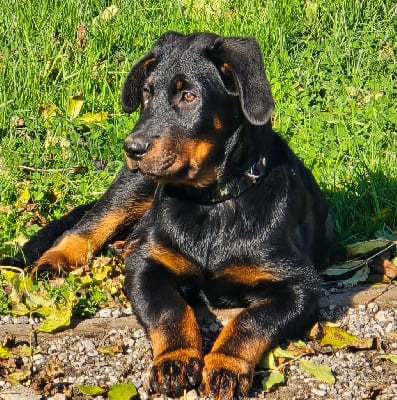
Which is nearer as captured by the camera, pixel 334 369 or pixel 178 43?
pixel 334 369

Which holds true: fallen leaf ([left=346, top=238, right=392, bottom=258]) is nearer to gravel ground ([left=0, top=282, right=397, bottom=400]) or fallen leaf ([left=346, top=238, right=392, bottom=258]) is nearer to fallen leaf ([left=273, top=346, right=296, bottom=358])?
gravel ground ([left=0, top=282, right=397, bottom=400])

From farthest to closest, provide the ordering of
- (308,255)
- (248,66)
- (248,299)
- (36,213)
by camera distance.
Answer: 1. (36,213)
2. (308,255)
3. (248,299)
4. (248,66)

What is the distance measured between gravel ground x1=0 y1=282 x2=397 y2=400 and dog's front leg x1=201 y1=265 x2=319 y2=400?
13 cm

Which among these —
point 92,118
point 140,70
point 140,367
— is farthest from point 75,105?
point 140,367

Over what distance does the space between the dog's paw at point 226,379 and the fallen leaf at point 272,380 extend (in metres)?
0.12

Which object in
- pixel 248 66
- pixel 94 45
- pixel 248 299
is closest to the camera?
pixel 248 66

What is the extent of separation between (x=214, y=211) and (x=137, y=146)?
2.31 ft

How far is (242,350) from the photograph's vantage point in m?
4.21

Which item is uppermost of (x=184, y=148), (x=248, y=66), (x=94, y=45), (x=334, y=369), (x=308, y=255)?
(x=94, y=45)

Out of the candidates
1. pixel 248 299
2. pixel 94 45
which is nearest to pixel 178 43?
pixel 248 299

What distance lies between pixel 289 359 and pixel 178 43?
165 cm

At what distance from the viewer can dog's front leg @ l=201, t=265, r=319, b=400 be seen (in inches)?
160

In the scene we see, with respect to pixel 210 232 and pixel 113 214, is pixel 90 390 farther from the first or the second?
pixel 113 214

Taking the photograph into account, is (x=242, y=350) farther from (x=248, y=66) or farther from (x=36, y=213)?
(x=36, y=213)
